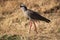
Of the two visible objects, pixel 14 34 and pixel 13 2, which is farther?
pixel 13 2

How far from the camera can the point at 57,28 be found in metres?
11.2

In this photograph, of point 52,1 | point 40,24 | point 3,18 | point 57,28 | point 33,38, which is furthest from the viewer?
point 52,1

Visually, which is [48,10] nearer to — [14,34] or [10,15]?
[10,15]

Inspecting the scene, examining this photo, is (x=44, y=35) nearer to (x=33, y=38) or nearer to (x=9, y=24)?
(x=33, y=38)

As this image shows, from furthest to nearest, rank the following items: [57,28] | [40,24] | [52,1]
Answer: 1. [52,1]
2. [40,24]
3. [57,28]

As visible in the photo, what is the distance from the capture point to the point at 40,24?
Result: 1196 cm

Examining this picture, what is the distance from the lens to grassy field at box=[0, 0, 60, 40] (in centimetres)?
1060

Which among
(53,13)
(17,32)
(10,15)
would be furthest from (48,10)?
(17,32)

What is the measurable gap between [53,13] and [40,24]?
4.58 feet

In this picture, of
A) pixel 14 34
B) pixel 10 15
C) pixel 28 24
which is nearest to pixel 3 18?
pixel 10 15

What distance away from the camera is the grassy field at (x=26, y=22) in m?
10.6

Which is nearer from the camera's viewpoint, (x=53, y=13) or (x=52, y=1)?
(x=53, y=13)

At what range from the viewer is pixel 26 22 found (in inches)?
481

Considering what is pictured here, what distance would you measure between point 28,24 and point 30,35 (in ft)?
4.46
